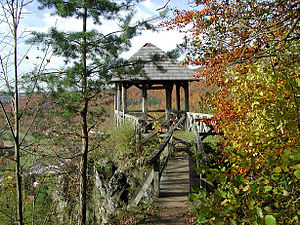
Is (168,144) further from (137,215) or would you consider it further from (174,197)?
(137,215)

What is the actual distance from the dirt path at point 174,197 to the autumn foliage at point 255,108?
493 mm

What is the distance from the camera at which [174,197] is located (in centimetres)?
502

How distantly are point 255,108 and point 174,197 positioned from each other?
8.57 feet

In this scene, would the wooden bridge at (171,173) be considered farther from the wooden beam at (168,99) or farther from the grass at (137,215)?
the wooden beam at (168,99)

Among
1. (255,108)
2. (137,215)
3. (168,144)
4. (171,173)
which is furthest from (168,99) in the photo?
(255,108)

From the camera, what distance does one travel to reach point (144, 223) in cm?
420

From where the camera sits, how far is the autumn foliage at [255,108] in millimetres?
1805

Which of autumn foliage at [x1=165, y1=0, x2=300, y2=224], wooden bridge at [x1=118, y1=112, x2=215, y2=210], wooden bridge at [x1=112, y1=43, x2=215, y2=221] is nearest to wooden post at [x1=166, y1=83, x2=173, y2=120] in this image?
wooden bridge at [x1=112, y1=43, x2=215, y2=221]

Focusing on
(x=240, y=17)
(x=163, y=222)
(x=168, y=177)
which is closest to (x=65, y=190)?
(x=168, y=177)

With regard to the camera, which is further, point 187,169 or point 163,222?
point 187,169


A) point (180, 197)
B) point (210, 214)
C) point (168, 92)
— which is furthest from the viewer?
point (168, 92)

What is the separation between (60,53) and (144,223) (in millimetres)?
3610

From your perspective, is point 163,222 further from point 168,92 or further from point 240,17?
point 168,92

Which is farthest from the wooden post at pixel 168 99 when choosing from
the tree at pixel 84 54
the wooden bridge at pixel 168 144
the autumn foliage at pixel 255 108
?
the tree at pixel 84 54
